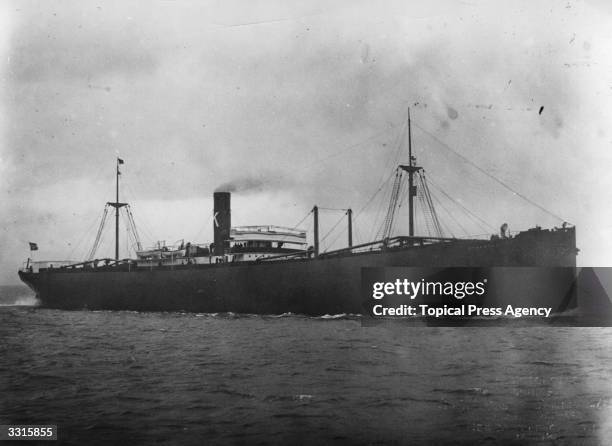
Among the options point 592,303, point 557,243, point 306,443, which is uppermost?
point 557,243

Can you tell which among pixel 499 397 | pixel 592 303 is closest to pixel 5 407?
pixel 499 397

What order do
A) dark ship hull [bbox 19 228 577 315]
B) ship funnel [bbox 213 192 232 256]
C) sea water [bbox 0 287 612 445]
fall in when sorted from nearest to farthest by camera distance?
1. sea water [bbox 0 287 612 445]
2. dark ship hull [bbox 19 228 577 315]
3. ship funnel [bbox 213 192 232 256]

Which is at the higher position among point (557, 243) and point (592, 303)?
point (557, 243)

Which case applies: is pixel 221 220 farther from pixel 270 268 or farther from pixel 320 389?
pixel 320 389

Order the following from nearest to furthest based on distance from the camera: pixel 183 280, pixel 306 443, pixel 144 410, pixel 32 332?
pixel 306 443, pixel 144 410, pixel 32 332, pixel 183 280

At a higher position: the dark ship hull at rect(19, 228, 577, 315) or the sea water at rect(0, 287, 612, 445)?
the dark ship hull at rect(19, 228, 577, 315)

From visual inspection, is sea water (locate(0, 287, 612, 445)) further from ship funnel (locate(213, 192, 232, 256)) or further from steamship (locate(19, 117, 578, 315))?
ship funnel (locate(213, 192, 232, 256))

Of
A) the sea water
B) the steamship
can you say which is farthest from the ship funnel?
the sea water

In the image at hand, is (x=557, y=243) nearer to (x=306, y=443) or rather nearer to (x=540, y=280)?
(x=540, y=280)
